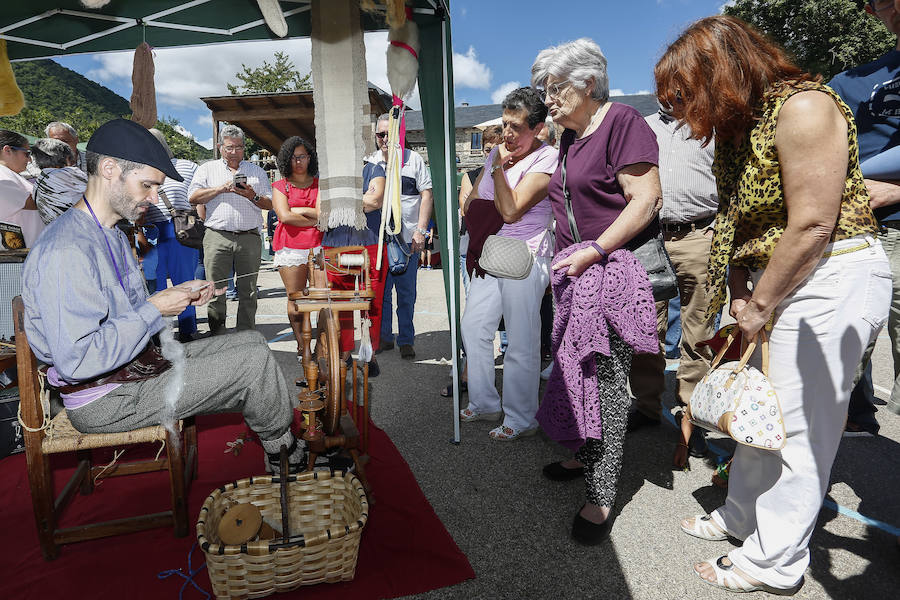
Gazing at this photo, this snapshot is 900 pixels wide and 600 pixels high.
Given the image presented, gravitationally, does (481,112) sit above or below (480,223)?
above

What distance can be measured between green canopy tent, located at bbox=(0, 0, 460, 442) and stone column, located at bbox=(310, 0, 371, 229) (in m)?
0.25

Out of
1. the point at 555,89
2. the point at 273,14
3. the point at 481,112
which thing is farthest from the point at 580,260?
the point at 481,112

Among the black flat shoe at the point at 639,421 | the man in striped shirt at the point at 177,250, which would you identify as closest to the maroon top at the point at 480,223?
the black flat shoe at the point at 639,421

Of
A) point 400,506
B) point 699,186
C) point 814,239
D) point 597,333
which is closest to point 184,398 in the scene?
point 400,506

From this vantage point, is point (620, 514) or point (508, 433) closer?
point (620, 514)

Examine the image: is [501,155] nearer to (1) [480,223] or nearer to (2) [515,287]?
(1) [480,223]

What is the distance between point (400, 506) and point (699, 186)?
2.48m

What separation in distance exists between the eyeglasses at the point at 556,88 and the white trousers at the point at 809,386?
102cm

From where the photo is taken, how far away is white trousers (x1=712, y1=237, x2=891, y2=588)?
1458mm

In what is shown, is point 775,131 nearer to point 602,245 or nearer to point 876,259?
point 876,259

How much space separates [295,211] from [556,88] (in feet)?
8.65

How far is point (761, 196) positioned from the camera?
4.87 feet

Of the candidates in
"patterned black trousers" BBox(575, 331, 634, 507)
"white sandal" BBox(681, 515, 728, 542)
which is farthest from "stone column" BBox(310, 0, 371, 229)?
"white sandal" BBox(681, 515, 728, 542)

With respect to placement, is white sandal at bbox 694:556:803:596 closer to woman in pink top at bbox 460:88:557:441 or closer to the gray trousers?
woman in pink top at bbox 460:88:557:441
